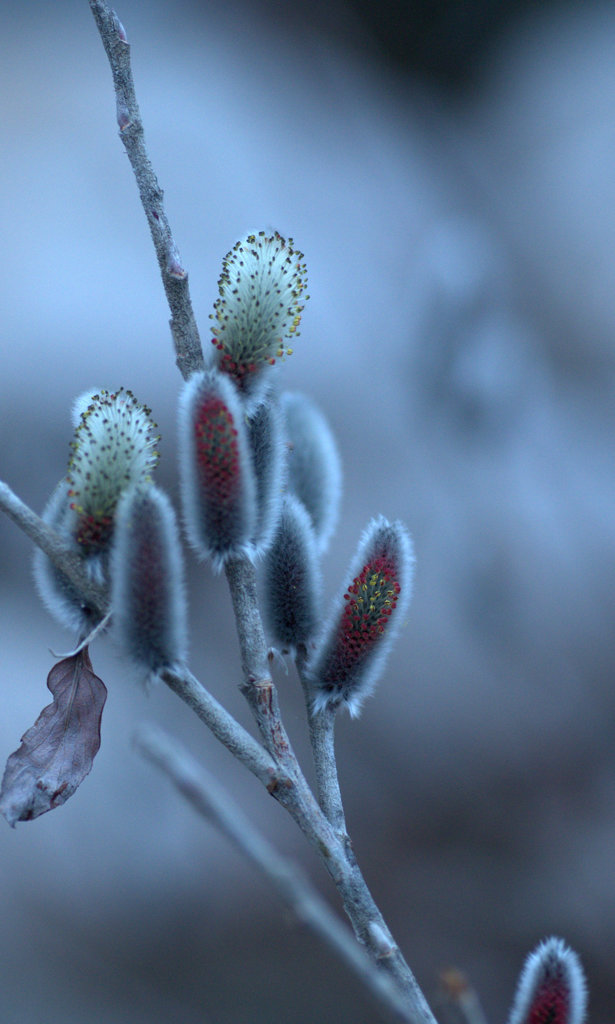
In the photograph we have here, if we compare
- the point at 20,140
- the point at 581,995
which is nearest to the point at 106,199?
the point at 20,140

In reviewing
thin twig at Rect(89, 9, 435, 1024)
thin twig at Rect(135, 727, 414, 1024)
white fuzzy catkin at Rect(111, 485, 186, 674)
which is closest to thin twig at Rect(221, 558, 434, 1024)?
thin twig at Rect(89, 9, 435, 1024)

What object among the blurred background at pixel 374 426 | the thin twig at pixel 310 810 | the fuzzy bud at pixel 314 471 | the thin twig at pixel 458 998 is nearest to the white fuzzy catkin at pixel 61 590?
the thin twig at pixel 310 810

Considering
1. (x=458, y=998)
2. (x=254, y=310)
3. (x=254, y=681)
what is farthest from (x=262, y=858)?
(x=254, y=310)

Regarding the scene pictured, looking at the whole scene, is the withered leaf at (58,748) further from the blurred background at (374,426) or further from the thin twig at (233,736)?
the blurred background at (374,426)

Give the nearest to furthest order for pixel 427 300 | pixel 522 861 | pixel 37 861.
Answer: pixel 37 861 < pixel 522 861 < pixel 427 300

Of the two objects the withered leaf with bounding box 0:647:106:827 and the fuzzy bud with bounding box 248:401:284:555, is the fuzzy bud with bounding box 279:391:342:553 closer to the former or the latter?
the fuzzy bud with bounding box 248:401:284:555

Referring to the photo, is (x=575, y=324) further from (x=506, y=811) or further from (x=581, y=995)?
(x=581, y=995)
